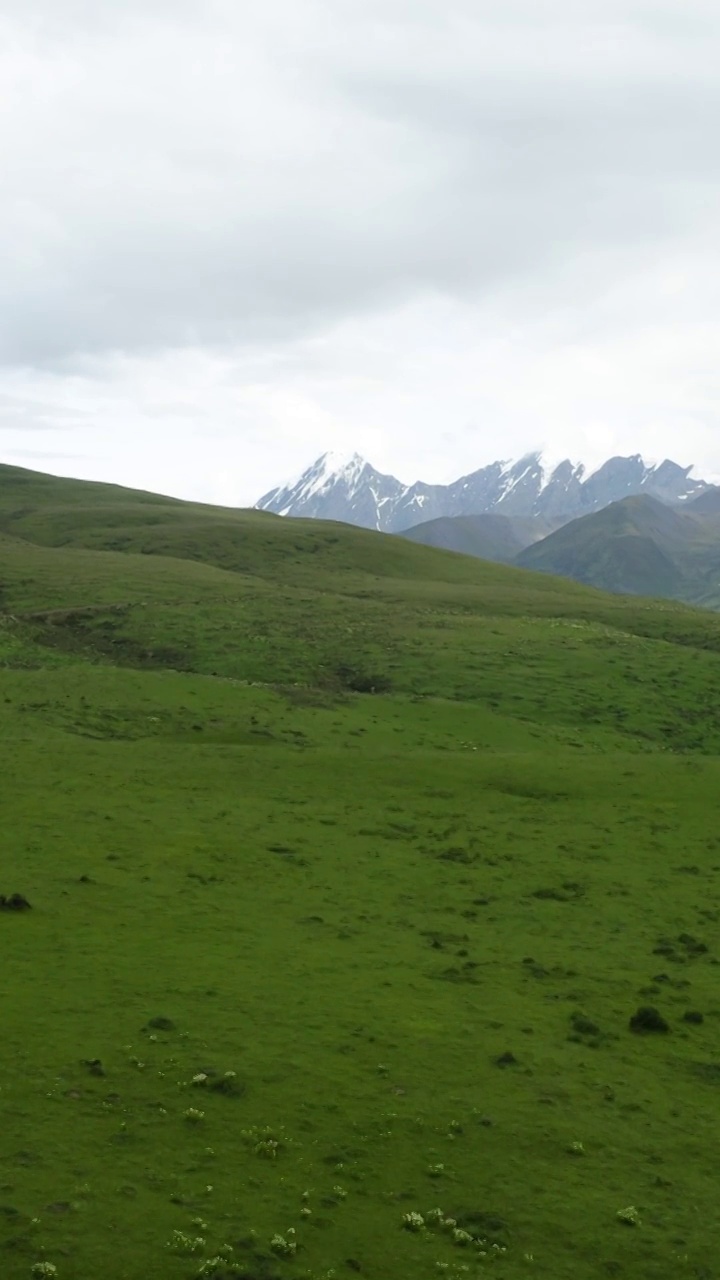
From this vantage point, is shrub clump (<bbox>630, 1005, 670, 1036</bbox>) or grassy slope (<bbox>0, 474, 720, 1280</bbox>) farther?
shrub clump (<bbox>630, 1005, 670, 1036</bbox>)

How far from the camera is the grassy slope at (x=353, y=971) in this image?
16609 mm

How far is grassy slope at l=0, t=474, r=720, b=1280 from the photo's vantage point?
54.5 feet

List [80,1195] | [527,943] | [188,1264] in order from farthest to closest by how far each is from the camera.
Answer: [527,943] < [80,1195] < [188,1264]

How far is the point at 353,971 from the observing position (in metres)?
26.4

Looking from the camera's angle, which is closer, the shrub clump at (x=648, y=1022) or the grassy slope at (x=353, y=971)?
the grassy slope at (x=353, y=971)

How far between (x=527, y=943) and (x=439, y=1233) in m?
13.8

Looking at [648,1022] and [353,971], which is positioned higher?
[648,1022]

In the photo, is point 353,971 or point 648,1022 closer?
point 648,1022

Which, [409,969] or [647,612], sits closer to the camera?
[409,969]

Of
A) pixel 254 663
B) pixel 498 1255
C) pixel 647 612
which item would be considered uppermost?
pixel 647 612

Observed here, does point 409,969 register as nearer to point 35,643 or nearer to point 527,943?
point 527,943

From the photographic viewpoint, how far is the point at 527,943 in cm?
2984

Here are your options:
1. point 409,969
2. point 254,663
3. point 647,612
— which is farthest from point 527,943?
point 647,612

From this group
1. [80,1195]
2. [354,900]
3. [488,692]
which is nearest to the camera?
[80,1195]
